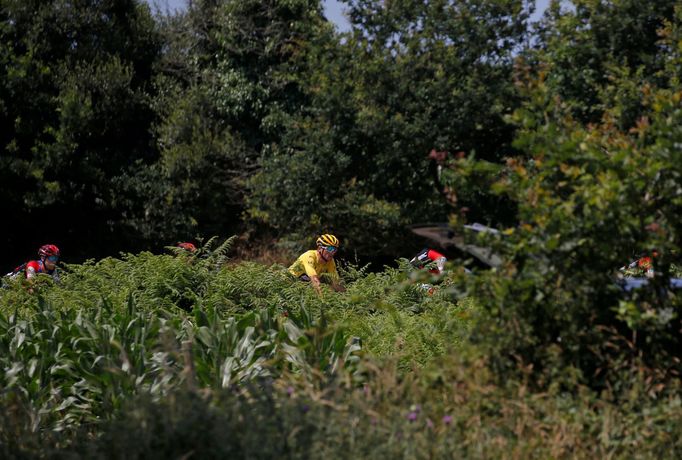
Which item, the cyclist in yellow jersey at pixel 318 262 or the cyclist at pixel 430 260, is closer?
the cyclist in yellow jersey at pixel 318 262

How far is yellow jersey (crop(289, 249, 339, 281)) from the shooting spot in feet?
37.7

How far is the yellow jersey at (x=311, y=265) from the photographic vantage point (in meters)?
11.5

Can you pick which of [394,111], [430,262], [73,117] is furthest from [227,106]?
[430,262]

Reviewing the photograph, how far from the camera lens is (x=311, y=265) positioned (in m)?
11.5

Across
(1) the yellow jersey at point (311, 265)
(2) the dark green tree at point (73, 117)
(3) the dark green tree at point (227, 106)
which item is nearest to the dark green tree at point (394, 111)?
(3) the dark green tree at point (227, 106)

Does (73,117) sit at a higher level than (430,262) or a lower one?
higher

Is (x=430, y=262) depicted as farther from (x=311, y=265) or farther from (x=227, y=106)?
(x=227, y=106)

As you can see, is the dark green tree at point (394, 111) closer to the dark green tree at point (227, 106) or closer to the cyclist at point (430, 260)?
the dark green tree at point (227, 106)

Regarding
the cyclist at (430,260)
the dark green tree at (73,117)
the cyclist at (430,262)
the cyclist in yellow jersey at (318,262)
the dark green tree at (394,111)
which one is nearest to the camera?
the cyclist at (430,262)

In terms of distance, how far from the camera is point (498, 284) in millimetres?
5387

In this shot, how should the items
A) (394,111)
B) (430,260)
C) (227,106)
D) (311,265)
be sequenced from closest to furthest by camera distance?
(311,265), (430,260), (394,111), (227,106)

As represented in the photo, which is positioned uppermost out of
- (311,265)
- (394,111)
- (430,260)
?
(394,111)

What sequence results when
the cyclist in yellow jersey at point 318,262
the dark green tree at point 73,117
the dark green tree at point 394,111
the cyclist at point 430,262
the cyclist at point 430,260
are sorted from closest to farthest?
the cyclist at point 430,262 < the cyclist in yellow jersey at point 318,262 < the cyclist at point 430,260 < the dark green tree at point 394,111 < the dark green tree at point 73,117

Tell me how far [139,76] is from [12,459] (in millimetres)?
19960
